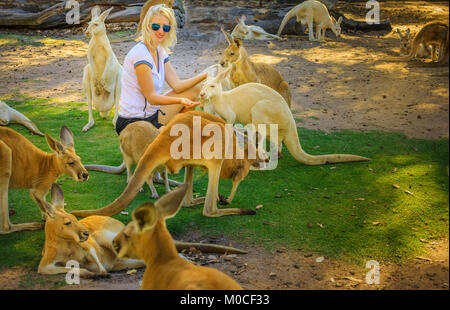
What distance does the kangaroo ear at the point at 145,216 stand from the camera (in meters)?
2.09

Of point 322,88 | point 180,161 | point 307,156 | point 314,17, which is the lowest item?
point 307,156

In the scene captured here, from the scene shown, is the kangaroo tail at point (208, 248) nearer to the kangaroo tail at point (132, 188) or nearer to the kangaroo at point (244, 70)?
the kangaroo tail at point (132, 188)

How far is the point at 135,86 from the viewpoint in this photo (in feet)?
14.6

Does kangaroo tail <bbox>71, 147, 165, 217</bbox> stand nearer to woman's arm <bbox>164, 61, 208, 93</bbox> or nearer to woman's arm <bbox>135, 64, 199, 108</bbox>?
woman's arm <bbox>135, 64, 199, 108</bbox>

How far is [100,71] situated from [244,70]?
187 cm

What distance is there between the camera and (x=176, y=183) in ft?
14.9

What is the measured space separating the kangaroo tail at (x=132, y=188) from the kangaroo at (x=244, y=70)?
9.12ft

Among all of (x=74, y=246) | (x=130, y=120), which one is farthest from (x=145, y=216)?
(x=130, y=120)

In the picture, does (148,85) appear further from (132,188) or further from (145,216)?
(145,216)

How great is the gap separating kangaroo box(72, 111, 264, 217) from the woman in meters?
0.48

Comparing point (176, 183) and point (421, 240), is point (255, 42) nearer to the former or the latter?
point (176, 183)

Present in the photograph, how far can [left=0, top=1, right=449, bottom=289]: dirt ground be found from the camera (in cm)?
284

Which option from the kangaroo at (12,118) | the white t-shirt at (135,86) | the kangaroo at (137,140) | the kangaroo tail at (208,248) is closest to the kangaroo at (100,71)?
the kangaroo at (12,118)

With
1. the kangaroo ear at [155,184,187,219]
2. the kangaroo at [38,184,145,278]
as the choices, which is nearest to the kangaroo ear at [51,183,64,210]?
the kangaroo at [38,184,145,278]
